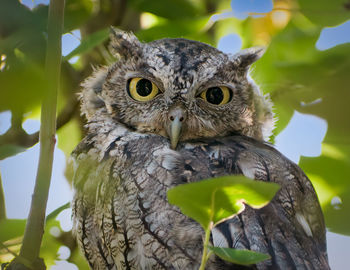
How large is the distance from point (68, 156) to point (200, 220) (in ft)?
4.68

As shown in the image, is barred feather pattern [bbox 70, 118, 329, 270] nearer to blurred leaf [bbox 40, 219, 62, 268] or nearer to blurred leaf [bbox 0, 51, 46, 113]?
blurred leaf [bbox 40, 219, 62, 268]

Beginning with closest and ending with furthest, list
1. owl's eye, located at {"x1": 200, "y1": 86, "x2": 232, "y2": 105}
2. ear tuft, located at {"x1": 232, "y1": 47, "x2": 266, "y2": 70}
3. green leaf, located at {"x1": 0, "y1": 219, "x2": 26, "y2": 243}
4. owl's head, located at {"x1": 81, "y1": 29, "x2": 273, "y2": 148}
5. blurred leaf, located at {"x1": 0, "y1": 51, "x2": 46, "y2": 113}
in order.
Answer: blurred leaf, located at {"x1": 0, "y1": 51, "x2": 46, "y2": 113} → green leaf, located at {"x1": 0, "y1": 219, "x2": 26, "y2": 243} → owl's head, located at {"x1": 81, "y1": 29, "x2": 273, "y2": 148} → owl's eye, located at {"x1": 200, "y1": 86, "x2": 232, "y2": 105} → ear tuft, located at {"x1": 232, "y1": 47, "x2": 266, "y2": 70}

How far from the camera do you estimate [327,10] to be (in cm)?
167

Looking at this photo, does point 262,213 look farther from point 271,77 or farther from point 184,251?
point 271,77

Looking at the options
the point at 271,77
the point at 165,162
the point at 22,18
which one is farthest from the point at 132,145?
the point at 22,18

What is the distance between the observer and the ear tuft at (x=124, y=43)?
6.67 ft

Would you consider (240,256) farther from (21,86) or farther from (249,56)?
(249,56)

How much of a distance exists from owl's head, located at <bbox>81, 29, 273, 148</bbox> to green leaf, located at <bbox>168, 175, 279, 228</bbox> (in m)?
0.88

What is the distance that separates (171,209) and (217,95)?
27.6 inches

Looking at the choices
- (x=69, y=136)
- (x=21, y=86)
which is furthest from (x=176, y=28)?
(x=21, y=86)

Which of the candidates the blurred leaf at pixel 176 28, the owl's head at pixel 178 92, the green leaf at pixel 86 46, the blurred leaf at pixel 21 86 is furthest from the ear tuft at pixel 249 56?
the blurred leaf at pixel 21 86

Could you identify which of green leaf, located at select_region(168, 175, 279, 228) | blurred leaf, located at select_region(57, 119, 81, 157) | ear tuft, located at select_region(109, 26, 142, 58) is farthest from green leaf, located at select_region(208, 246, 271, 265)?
blurred leaf, located at select_region(57, 119, 81, 157)

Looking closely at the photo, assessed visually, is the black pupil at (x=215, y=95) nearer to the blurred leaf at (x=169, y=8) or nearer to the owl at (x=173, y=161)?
the owl at (x=173, y=161)

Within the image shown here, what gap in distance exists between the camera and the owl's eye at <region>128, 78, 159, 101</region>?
189 centimetres
